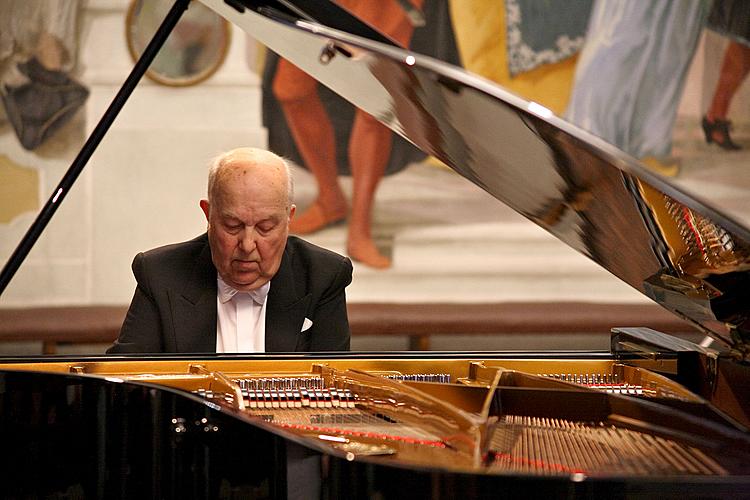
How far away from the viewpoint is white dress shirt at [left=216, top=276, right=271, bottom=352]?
279 cm

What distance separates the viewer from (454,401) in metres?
1.94

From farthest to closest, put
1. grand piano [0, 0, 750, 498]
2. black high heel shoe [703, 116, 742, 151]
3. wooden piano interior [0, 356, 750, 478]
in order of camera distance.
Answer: black high heel shoe [703, 116, 742, 151], wooden piano interior [0, 356, 750, 478], grand piano [0, 0, 750, 498]

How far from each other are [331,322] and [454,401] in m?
0.98

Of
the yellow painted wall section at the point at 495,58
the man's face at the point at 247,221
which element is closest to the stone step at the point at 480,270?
the yellow painted wall section at the point at 495,58

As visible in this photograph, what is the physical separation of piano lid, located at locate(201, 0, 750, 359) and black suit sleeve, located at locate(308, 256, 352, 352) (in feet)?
3.03

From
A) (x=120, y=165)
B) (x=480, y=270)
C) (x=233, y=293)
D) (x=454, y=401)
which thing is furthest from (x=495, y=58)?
(x=454, y=401)

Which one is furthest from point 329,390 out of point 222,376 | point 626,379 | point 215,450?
point 626,379

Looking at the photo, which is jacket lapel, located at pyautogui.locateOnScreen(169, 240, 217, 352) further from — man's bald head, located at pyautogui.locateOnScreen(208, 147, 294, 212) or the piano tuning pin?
the piano tuning pin

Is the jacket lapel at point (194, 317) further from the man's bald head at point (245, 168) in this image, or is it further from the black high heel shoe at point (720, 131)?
the black high heel shoe at point (720, 131)

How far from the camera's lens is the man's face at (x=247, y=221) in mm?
2646

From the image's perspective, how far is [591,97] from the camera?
540cm

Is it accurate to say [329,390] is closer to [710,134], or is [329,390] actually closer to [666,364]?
[666,364]

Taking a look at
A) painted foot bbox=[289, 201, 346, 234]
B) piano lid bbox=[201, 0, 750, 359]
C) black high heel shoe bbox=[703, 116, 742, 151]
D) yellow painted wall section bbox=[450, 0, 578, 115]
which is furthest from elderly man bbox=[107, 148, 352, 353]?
black high heel shoe bbox=[703, 116, 742, 151]

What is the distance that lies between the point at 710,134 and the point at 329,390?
13.1 ft
